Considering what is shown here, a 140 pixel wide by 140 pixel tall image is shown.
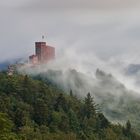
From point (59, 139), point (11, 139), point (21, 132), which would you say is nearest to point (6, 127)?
point (11, 139)

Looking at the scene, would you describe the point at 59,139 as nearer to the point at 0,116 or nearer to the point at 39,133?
the point at 39,133

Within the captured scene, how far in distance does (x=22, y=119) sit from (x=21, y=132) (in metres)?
15.1

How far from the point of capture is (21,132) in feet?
607

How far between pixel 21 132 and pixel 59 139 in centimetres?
1431

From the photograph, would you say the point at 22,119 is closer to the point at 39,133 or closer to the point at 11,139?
the point at 39,133

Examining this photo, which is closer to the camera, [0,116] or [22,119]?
[0,116]

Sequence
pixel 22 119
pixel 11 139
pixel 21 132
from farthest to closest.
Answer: pixel 22 119
pixel 21 132
pixel 11 139

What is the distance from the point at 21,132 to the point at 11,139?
43.4 metres

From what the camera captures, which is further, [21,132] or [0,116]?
[21,132]

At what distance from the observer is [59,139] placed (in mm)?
195750

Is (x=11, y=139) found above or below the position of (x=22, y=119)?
below

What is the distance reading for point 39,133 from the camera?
7687 inches

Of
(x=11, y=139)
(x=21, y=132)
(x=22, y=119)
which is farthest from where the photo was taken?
(x=22, y=119)

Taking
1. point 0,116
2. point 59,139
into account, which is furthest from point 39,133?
point 0,116
